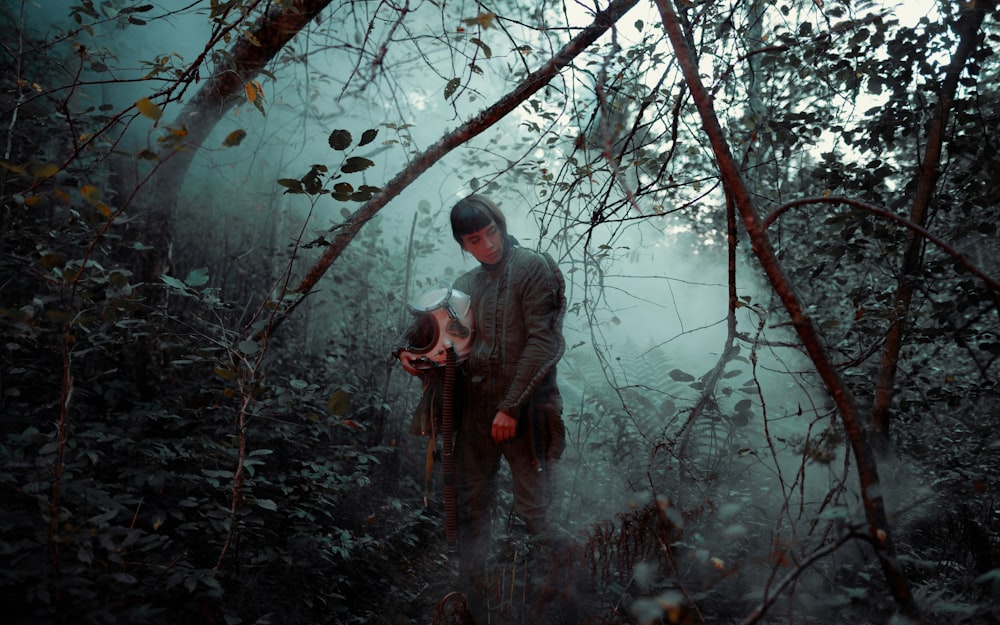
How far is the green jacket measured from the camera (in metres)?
2.52

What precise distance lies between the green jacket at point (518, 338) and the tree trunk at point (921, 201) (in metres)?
1.43

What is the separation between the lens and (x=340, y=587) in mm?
2779

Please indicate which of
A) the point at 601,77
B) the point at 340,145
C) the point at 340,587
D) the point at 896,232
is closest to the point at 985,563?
the point at 896,232

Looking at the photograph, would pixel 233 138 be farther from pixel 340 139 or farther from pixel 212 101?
pixel 212 101

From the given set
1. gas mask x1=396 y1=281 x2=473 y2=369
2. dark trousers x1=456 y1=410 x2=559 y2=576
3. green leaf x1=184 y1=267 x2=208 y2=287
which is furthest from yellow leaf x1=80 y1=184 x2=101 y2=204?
dark trousers x1=456 y1=410 x2=559 y2=576

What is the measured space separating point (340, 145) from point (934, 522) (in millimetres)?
3610

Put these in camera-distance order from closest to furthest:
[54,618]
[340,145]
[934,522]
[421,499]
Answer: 1. [54,618]
2. [340,145]
3. [934,522]
4. [421,499]

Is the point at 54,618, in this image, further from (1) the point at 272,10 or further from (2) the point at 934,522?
(2) the point at 934,522

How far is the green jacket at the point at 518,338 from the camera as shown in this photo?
8.26 feet

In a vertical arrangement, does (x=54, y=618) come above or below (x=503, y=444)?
below

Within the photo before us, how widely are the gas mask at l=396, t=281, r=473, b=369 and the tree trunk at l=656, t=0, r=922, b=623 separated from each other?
1638 millimetres

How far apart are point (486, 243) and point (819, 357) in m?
1.79

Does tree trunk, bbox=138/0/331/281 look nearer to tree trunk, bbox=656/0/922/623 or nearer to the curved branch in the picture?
tree trunk, bbox=656/0/922/623

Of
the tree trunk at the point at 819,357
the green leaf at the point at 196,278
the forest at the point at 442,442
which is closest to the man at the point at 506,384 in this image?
the forest at the point at 442,442
